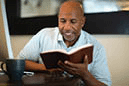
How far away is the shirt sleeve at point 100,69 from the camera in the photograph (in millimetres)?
1324

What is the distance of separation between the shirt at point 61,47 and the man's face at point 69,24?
0.06m

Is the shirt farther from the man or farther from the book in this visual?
the book

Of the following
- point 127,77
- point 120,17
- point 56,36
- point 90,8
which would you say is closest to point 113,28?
point 120,17

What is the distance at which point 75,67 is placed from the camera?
37.1 inches

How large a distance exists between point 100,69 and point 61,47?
30cm

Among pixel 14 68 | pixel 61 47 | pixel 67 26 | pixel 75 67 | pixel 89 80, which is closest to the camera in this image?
pixel 14 68

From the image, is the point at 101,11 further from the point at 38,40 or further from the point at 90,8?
the point at 38,40

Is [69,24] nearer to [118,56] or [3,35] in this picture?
[3,35]

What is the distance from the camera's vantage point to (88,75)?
107 cm

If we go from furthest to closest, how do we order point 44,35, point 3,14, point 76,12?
point 44,35 → point 76,12 → point 3,14

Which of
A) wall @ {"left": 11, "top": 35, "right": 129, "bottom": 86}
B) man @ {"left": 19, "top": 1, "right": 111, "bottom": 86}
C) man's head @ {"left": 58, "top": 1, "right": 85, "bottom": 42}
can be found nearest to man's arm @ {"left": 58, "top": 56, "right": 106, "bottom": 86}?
man @ {"left": 19, "top": 1, "right": 111, "bottom": 86}

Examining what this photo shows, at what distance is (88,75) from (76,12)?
0.48 metres

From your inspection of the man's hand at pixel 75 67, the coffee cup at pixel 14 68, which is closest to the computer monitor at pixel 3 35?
the coffee cup at pixel 14 68

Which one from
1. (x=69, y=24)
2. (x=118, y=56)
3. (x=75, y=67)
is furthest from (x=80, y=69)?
(x=118, y=56)
